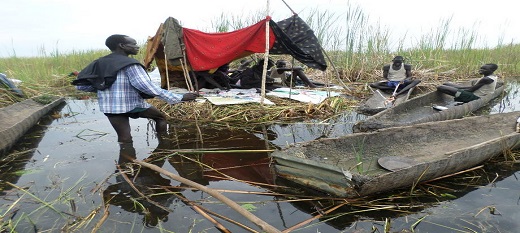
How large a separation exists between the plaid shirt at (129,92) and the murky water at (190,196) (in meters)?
0.53

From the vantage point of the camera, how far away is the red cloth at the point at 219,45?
17.2 ft

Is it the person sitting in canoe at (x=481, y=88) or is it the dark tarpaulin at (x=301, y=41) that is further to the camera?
the dark tarpaulin at (x=301, y=41)

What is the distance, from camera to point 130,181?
264 cm

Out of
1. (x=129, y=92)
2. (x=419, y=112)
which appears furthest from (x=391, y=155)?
(x=129, y=92)

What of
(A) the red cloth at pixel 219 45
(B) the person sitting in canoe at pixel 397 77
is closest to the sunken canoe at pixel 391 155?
(B) the person sitting in canoe at pixel 397 77

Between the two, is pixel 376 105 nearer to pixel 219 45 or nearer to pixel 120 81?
pixel 219 45

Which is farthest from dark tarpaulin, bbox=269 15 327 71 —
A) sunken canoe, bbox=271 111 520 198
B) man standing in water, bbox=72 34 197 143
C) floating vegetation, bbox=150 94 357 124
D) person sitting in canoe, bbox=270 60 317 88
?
man standing in water, bbox=72 34 197 143

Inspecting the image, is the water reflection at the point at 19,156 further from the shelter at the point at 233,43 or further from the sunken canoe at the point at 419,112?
the sunken canoe at the point at 419,112

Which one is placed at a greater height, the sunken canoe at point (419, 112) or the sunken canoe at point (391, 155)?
the sunken canoe at point (419, 112)

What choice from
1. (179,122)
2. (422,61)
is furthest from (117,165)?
(422,61)

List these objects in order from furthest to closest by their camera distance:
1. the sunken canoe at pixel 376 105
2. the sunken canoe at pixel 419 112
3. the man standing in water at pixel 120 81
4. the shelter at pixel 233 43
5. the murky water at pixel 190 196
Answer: the shelter at pixel 233 43, the sunken canoe at pixel 376 105, the sunken canoe at pixel 419 112, the man standing in water at pixel 120 81, the murky water at pixel 190 196

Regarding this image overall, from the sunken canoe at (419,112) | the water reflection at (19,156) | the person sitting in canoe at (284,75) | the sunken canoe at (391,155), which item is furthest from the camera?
the person sitting in canoe at (284,75)

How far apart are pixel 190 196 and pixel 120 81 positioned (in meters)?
1.52

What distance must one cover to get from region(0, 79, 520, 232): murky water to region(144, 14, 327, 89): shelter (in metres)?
1.96
